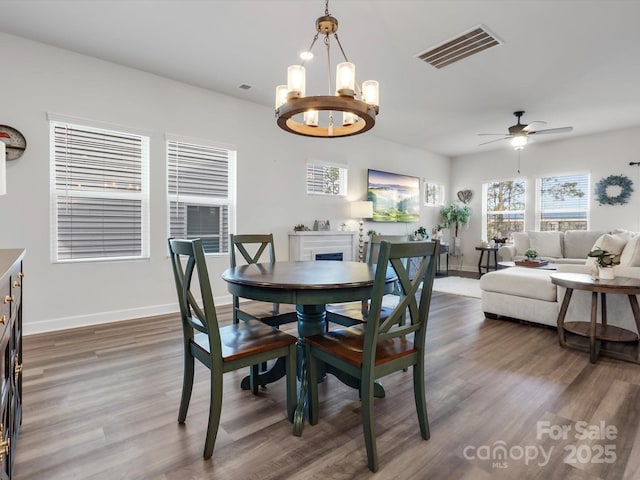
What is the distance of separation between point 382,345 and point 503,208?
23.6 feet

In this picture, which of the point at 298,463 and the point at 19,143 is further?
the point at 19,143

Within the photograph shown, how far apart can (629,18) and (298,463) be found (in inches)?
159

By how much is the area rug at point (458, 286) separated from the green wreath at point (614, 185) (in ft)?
8.85

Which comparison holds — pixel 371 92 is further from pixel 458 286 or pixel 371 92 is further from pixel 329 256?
pixel 458 286

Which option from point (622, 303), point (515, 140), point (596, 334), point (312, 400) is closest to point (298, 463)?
point (312, 400)

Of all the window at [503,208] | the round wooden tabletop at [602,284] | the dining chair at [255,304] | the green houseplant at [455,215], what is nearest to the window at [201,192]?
the dining chair at [255,304]

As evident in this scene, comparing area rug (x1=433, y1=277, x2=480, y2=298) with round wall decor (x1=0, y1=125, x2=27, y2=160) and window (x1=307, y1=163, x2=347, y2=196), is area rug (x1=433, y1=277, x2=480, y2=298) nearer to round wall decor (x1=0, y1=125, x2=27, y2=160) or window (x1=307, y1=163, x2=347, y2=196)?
window (x1=307, y1=163, x2=347, y2=196)

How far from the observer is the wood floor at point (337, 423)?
1.48 m

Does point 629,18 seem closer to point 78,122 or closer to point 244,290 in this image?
point 244,290

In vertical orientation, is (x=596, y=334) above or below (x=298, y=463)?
above

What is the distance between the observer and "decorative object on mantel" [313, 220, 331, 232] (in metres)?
5.39

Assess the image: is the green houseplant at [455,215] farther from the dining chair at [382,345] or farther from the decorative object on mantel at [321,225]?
the dining chair at [382,345]

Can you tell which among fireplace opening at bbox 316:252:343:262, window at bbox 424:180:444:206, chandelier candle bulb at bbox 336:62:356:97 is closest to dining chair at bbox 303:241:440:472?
chandelier candle bulb at bbox 336:62:356:97

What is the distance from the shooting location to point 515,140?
5016 millimetres
